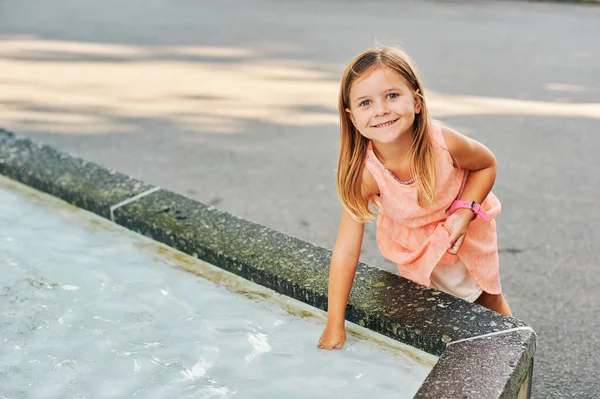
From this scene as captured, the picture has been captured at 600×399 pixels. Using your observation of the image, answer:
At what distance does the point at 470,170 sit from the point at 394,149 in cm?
27

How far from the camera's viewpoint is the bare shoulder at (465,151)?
2.29 metres

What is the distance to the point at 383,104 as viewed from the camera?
2.13 metres

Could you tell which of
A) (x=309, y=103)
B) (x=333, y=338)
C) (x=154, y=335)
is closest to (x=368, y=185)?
(x=333, y=338)

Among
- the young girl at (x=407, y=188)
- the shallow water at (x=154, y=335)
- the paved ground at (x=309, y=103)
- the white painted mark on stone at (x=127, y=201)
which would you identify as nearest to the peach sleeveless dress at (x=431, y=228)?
the young girl at (x=407, y=188)

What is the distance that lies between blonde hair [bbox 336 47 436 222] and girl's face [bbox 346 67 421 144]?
2 centimetres

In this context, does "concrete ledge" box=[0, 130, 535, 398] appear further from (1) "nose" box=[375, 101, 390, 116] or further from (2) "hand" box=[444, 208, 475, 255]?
(1) "nose" box=[375, 101, 390, 116]

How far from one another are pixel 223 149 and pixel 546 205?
6.33 ft

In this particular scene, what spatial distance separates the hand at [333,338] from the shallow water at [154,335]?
0.02m

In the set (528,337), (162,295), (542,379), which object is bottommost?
(542,379)

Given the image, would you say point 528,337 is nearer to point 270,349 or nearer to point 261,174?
point 270,349

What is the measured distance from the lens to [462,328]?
6.77 ft

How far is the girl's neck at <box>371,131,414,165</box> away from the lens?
227cm

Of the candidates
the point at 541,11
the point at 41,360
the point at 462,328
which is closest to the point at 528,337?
the point at 462,328

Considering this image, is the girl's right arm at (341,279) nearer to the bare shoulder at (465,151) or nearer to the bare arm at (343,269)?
the bare arm at (343,269)
